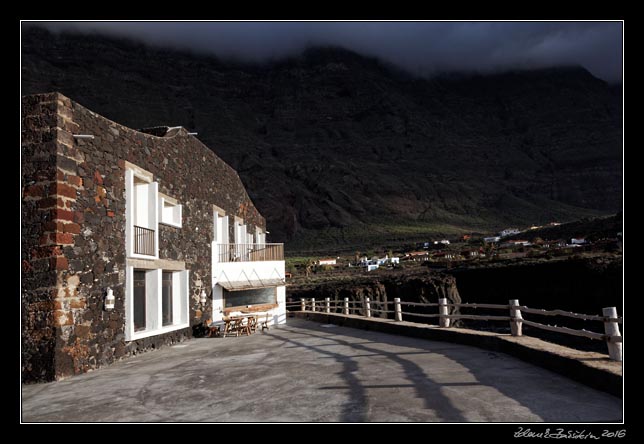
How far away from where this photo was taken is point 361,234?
96.4m

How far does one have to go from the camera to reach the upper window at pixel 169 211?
54.9ft

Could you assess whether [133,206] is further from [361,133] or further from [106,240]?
[361,133]

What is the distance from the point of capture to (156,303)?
51.8ft

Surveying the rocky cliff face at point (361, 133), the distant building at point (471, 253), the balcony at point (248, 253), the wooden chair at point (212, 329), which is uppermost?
the rocky cliff face at point (361, 133)

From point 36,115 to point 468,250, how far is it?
70044mm

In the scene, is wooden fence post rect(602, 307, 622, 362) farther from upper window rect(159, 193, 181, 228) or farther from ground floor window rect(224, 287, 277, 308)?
ground floor window rect(224, 287, 277, 308)

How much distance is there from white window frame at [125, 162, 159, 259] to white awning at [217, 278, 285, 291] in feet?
20.7

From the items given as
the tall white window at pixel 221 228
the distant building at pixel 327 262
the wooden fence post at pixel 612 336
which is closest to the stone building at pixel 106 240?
the tall white window at pixel 221 228

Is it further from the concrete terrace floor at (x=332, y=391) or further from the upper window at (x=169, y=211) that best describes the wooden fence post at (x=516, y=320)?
the upper window at (x=169, y=211)

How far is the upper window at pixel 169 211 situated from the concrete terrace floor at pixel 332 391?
5262 mm

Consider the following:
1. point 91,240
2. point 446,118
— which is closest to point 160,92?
point 446,118

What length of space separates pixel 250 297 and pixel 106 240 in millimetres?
11362

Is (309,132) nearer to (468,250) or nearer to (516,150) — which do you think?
(516,150)

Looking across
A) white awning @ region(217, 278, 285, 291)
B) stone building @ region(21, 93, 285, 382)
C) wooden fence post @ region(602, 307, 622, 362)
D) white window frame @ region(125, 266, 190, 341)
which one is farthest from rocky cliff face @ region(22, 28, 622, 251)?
wooden fence post @ region(602, 307, 622, 362)
